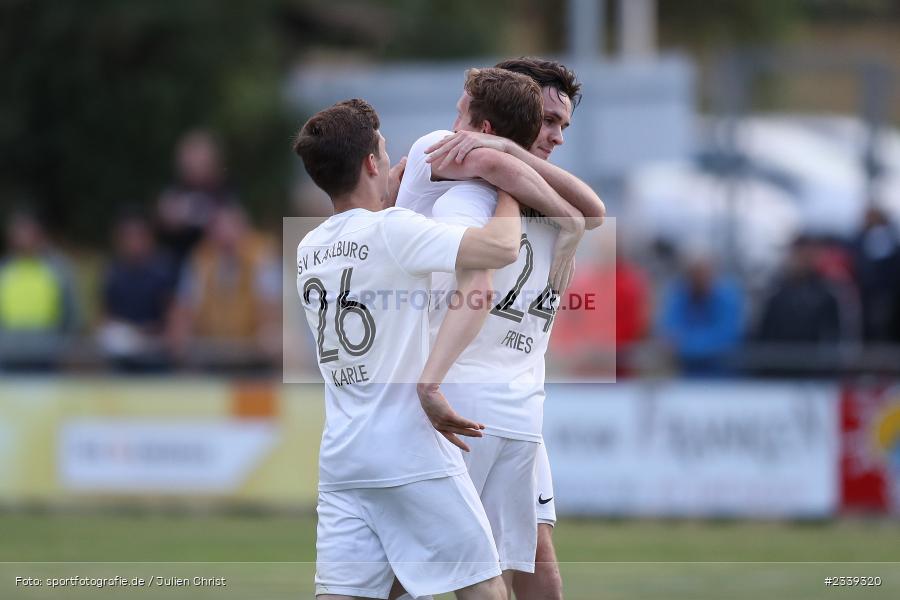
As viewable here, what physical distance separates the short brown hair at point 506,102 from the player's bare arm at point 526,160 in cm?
6

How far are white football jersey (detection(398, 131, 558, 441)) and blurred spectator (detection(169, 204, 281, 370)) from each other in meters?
7.51

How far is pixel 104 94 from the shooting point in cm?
2408

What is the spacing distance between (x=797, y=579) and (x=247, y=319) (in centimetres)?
587

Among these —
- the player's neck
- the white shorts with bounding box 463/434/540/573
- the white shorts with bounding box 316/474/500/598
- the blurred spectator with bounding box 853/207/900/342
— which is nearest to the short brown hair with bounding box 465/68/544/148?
the player's neck

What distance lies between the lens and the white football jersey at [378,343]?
193 inches

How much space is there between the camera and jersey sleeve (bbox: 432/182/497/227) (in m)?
5.16

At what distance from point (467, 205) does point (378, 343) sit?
0.61 m

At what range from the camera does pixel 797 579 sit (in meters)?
8.84

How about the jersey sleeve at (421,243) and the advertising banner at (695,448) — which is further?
the advertising banner at (695,448)

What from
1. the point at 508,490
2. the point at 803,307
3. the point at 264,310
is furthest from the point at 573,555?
the point at 508,490

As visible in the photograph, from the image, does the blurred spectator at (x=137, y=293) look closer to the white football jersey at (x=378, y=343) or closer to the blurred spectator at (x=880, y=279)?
the blurred spectator at (x=880, y=279)

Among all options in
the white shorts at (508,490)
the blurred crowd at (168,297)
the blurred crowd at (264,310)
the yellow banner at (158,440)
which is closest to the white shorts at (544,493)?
the white shorts at (508,490)

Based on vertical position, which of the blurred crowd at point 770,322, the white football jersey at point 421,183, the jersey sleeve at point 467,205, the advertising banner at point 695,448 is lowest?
the advertising banner at point 695,448

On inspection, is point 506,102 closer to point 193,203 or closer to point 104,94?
point 193,203
